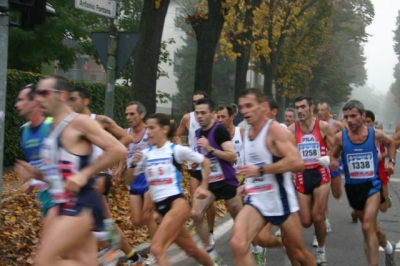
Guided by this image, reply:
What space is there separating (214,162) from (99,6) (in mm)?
2624

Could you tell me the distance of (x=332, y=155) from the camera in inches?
339

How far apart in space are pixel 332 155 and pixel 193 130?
2.29 meters

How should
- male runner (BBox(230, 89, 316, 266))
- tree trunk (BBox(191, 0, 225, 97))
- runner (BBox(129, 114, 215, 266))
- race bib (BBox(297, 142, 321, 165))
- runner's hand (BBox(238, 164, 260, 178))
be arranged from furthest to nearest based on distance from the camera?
1. tree trunk (BBox(191, 0, 225, 97))
2. race bib (BBox(297, 142, 321, 165))
3. runner (BBox(129, 114, 215, 266))
4. male runner (BBox(230, 89, 316, 266))
5. runner's hand (BBox(238, 164, 260, 178))

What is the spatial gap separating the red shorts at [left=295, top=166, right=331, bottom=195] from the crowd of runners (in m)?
0.01

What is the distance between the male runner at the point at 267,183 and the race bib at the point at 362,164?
5.68 feet

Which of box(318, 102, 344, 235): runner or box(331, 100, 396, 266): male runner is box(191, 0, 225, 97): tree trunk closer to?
box(318, 102, 344, 235): runner

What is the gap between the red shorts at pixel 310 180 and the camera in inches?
371

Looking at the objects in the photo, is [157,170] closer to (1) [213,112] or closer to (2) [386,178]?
(1) [213,112]

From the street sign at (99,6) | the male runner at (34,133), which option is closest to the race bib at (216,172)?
the street sign at (99,6)

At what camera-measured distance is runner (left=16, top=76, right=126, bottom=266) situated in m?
5.13

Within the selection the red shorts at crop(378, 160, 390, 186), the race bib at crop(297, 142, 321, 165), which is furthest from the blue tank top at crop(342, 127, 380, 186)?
the race bib at crop(297, 142, 321, 165)

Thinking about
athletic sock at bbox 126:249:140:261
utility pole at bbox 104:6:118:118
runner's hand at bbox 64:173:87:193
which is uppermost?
utility pole at bbox 104:6:118:118

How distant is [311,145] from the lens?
9.82 meters

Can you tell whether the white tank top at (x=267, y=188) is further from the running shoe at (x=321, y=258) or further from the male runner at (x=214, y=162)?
the running shoe at (x=321, y=258)
